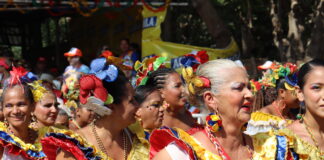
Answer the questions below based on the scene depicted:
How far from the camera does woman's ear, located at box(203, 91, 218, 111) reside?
148 inches

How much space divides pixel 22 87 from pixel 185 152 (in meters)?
2.33

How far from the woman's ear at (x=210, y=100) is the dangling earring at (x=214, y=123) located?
0.07 metres

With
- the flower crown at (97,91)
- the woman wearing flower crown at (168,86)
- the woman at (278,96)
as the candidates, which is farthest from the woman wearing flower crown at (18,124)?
the woman at (278,96)

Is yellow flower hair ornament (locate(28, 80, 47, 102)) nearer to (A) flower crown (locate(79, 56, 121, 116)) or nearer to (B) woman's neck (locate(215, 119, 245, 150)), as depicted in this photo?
(A) flower crown (locate(79, 56, 121, 116))

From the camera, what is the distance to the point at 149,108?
5.27 m

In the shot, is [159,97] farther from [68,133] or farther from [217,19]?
[217,19]

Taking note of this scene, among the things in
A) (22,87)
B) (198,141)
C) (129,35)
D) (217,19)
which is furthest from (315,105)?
(129,35)

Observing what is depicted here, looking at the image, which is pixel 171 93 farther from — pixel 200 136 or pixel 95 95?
pixel 200 136

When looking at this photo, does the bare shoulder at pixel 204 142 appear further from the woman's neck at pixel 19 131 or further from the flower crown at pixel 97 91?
the woman's neck at pixel 19 131

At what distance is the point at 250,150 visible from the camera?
12.4 feet

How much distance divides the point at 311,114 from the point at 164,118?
2.10 metres

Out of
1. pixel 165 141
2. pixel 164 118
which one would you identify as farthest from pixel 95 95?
pixel 164 118

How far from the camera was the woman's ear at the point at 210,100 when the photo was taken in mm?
3752

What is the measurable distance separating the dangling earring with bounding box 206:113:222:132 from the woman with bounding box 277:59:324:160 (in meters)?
0.46
